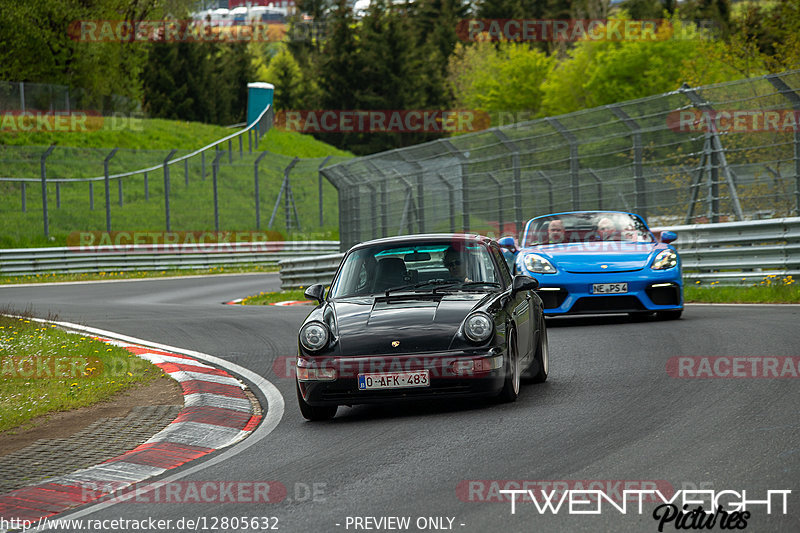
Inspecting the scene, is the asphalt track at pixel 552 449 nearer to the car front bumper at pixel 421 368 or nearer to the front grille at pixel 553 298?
the car front bumper at pixel 421 368

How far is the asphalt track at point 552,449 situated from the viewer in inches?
184

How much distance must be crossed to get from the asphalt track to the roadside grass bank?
21465 mm

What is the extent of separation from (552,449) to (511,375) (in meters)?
1.60

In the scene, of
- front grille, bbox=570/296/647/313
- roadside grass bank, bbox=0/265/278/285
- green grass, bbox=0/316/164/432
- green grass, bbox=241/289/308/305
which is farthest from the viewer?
roadside grass bank, bbox=0/265/278/285

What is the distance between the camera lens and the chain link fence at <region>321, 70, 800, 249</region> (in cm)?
1650

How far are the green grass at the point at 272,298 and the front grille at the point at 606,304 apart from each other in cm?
1001

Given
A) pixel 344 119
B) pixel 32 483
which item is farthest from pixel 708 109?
pixel 344 119

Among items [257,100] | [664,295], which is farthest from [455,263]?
[257,100]

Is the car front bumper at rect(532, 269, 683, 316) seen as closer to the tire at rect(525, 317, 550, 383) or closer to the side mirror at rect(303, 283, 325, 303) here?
the tire at rect(525, 317, 550, 383)

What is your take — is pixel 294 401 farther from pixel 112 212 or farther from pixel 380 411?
pixel 112 212

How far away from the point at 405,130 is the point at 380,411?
231ft

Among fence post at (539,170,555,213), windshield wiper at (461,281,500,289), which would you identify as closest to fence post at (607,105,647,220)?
fence post at (539,170,555,213)

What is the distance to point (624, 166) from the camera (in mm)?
20594

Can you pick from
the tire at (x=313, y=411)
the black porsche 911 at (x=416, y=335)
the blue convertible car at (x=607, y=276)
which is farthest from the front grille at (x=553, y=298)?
the tire at (x=313, y=411)
